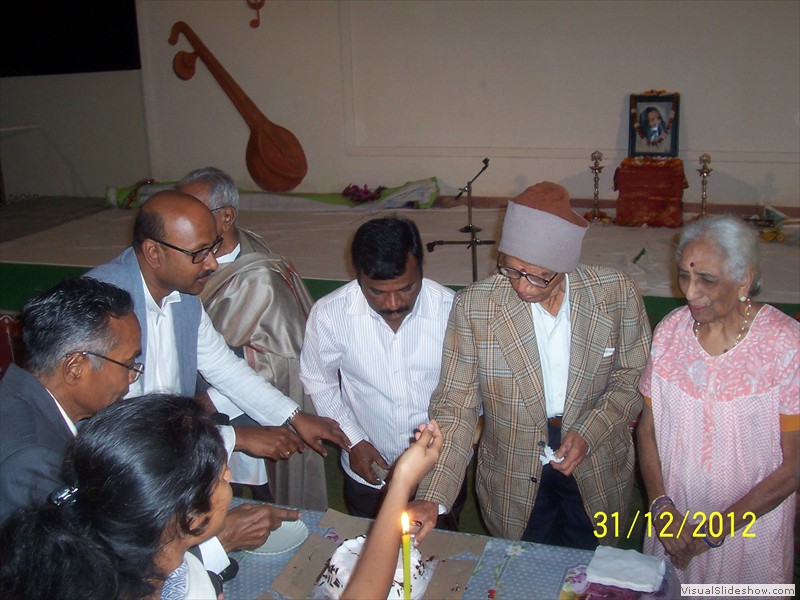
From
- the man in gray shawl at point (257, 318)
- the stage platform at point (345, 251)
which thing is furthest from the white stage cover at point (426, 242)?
the man in gray shawl at point (257, 318)

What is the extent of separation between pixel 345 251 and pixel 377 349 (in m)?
4.27

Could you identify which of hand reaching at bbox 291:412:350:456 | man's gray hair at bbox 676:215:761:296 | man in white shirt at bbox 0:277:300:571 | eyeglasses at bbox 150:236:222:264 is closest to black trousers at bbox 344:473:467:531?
hand reaching at bbox 291:412:350:456

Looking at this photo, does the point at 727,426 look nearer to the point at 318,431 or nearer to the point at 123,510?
the point at 318,431

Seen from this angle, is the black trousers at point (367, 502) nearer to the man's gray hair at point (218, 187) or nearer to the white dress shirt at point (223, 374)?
the white dress shirt at point (223, 374)

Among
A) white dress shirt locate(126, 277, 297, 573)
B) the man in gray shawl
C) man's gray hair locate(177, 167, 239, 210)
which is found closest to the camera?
white dress shirt locate(126, 277, 297, 573)

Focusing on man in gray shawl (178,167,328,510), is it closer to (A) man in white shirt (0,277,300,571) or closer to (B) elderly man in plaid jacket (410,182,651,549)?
(B) elderly man in plaid jacket (410,182,651,549)

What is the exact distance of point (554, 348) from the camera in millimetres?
2535

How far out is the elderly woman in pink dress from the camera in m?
2.29

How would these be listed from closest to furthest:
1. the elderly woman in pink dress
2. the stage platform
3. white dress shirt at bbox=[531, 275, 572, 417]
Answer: the elderly woman in pink dress
white dress shirt at bbox=[531, 275, 572, 417]
the stage platform

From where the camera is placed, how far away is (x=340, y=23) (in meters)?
8.76

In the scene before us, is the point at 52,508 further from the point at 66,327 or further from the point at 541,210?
the point at 541,210
